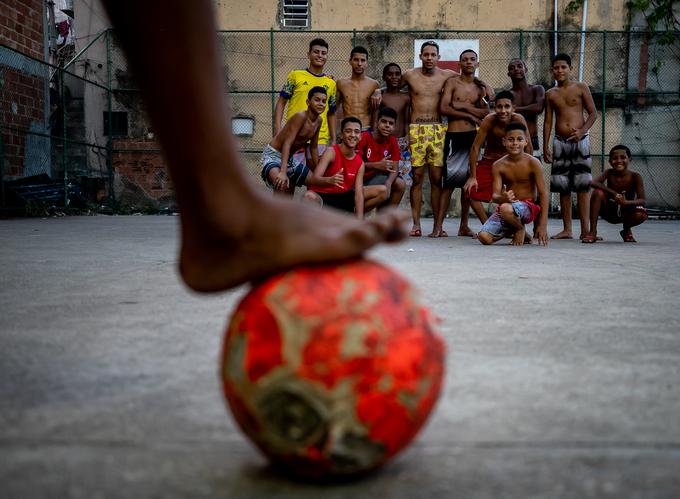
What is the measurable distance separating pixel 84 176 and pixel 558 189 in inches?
A: 372

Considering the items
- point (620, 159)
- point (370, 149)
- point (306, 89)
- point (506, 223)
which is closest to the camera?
point (506, 223)

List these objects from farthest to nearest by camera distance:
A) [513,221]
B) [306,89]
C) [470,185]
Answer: [306,89]
[470,185]
[513,221]

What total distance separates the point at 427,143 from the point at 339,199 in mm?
1373

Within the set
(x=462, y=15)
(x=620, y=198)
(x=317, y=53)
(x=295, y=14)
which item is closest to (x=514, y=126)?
(x=620, y=198)

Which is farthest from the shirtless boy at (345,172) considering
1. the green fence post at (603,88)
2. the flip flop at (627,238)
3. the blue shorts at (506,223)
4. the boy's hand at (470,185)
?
the green fence post at (603,88)

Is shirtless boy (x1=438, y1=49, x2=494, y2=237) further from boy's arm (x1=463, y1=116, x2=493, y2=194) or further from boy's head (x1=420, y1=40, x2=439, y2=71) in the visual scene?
boy's arm (x1=463, y1=116, x2=493, y2=194)

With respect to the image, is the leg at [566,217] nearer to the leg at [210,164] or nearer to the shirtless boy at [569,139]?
the shirtless boy at [569,139]

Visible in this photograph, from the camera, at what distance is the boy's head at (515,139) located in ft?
24.3

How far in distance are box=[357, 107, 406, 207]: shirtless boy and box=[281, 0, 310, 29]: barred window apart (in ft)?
24.0

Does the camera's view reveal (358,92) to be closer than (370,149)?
No

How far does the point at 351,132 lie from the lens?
24.7 ft

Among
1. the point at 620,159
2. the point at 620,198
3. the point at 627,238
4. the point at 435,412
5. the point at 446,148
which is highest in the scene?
the point at 446,148

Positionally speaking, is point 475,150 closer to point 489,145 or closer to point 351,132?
point 489,145

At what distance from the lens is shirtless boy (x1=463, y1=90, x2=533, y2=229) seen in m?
7.83
